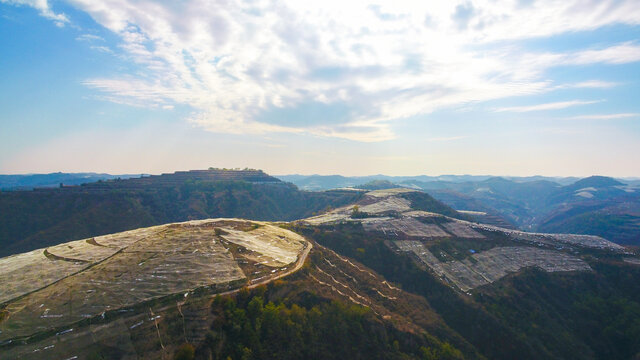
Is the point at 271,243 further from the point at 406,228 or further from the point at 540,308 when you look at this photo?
the point at 540,308

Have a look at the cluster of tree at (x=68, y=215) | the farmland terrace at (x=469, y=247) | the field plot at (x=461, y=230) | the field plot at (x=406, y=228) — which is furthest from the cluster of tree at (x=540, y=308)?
the cluster of tree at (x=68, y=215)

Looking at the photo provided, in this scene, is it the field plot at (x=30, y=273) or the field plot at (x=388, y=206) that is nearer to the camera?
the field plot at (x=30, y=273)

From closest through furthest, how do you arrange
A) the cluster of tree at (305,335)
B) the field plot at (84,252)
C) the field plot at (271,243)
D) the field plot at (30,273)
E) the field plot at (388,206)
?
the cluster of tree at (305,335) < the field plot at (30,273) < the field plot at (84,252) < the field plot at (271,243) < the field plot at (388,206)

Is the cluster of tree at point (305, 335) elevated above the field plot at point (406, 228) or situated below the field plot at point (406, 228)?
below

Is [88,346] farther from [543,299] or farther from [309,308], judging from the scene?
[543,299]

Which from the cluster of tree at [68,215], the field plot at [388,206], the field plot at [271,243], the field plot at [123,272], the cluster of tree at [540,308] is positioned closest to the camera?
the field plot at [123,272]

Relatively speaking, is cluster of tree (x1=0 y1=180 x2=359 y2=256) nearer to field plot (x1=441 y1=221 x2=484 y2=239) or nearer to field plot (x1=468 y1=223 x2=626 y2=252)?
field plot (x1=441 y1=221 x2=484 y2=239)

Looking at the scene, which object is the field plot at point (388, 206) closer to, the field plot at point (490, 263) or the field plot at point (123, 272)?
the field plot at point (490, 263)
